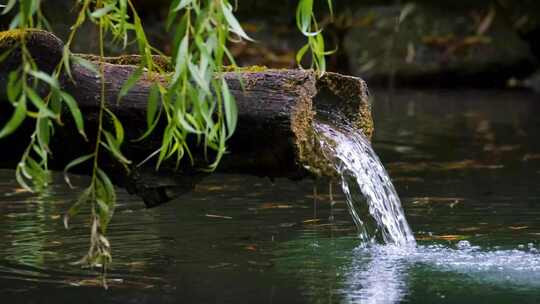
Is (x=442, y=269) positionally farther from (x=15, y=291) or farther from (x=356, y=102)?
(x=15, y=291)

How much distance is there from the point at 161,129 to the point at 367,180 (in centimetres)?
124

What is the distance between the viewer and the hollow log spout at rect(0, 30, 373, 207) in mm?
4992

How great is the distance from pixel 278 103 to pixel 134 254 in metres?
1.36

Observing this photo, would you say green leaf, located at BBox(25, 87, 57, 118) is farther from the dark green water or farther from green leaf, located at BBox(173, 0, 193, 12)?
the dark green water

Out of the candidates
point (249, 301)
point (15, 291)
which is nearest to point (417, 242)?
point (249, 301)

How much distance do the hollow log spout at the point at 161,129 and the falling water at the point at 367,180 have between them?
31 cm

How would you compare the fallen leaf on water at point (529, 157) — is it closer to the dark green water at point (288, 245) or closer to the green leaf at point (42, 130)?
the dark green water at point (288, 245)

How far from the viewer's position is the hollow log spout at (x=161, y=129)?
16.4ft

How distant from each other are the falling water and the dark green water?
0.12m

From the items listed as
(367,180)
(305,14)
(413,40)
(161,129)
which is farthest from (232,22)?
(413,40)

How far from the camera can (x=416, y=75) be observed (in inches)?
826

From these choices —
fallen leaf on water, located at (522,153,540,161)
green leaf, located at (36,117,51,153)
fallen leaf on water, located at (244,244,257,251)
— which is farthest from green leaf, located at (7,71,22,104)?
fallen leaf on water, located at (522,153,540,161)

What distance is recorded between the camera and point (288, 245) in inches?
241

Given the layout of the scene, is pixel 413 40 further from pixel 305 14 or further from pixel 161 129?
pixel 305 14
